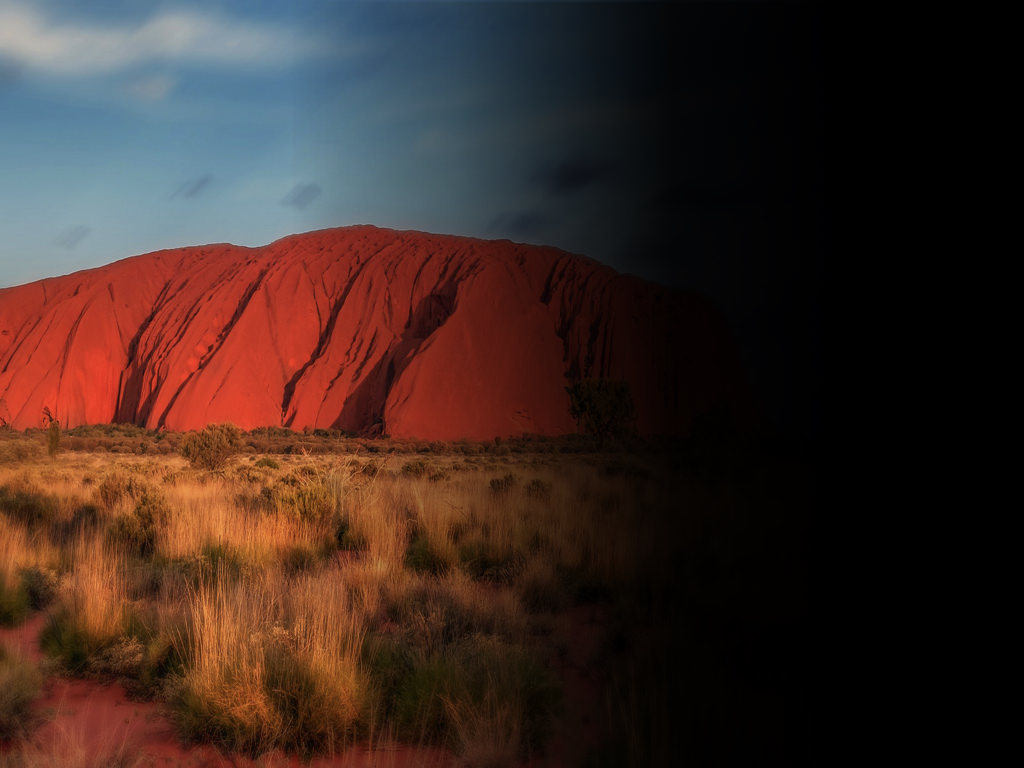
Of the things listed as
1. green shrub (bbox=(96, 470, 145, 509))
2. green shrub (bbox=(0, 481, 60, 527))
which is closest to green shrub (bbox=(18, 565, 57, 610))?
green shrub (bbox=(0, 481, 60, 527))

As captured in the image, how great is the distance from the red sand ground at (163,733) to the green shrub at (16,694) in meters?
0.06

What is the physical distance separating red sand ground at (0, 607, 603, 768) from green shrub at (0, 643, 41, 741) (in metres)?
0.06

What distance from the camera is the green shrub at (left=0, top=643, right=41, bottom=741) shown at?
127 inches

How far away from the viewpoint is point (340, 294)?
4609 cm

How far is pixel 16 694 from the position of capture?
11.1 feet

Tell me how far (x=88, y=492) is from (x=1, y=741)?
8615 millimetres

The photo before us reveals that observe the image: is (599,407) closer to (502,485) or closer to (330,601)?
(502,485)

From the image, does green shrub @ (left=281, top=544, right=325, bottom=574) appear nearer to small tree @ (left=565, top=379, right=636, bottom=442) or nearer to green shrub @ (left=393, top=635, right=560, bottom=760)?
green shrub @ (left=393, top=635, right=560, bottom=760)

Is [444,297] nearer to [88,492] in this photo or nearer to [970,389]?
[88,492]

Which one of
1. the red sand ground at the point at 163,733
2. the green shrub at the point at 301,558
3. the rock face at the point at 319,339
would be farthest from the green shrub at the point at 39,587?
the rock face at the point at 319,339

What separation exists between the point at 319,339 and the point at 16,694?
43025 millimetres

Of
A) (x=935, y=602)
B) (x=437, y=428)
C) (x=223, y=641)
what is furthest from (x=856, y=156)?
(x=437, y=428)

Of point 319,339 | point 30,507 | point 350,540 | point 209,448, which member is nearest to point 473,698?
point 350,540

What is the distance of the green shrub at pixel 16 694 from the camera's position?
10.6 feet
